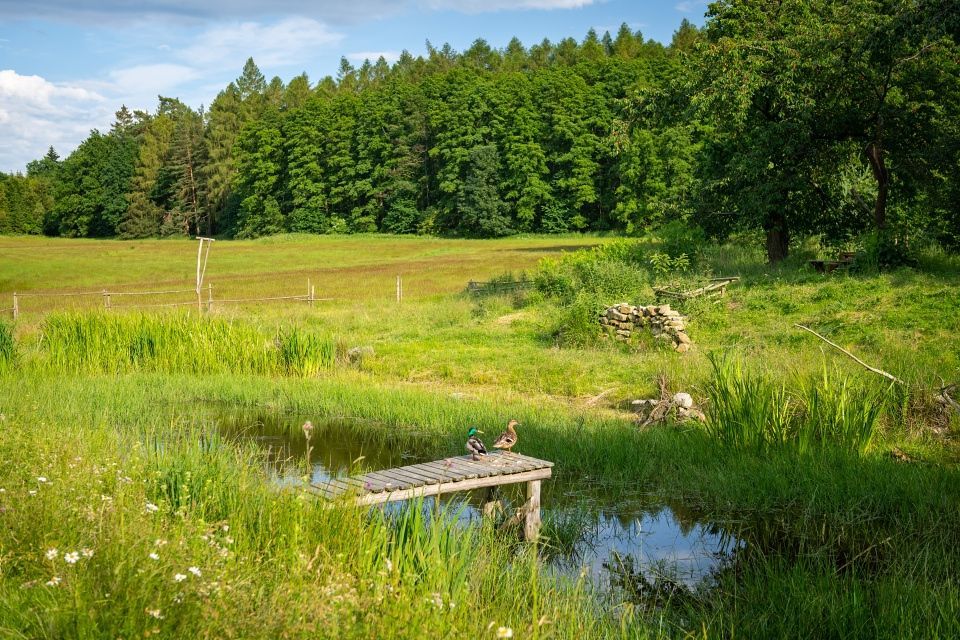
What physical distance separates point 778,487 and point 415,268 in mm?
40854

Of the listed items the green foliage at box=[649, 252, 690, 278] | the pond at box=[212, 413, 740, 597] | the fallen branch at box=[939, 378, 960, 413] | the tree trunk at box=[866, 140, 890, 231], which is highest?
the tree trunk at box=[866, 140, 890, 231]

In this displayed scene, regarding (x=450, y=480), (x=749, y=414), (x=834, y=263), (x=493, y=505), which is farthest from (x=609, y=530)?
(x=834, y=263)

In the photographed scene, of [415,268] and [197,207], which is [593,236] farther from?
[197,207]

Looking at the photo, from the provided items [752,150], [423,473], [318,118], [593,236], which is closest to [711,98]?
[752,150]

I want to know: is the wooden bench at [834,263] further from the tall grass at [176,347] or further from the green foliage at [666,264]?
the tall grass at [176,347]

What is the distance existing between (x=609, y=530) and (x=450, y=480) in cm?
190

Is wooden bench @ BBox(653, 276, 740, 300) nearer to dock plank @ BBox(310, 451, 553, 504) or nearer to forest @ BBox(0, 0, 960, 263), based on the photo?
forest @ BBox(0, 0, 960, 263)

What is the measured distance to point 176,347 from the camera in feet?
62.6

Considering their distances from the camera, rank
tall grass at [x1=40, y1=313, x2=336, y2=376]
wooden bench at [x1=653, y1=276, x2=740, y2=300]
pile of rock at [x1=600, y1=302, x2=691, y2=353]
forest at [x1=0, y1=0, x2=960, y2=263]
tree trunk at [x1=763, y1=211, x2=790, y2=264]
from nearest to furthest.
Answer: tall grass at [x1=40, y1=313, x2=336, y2=376] < pile of rock at [x1=600, y1=302, x2=691, y2=353] < wooden bench at [x1=653, y1=276, x2=740, y2=300] < forest at [x1=0, y1=0, x2=960, y2=263] < tree trunk at [x1=763, y1=211, x2=790, y2=264]

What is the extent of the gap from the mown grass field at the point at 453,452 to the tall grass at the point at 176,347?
0.06 m

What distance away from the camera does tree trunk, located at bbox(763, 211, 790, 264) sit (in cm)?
2739

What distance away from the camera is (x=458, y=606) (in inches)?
218

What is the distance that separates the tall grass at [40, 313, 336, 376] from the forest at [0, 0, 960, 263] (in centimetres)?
1390

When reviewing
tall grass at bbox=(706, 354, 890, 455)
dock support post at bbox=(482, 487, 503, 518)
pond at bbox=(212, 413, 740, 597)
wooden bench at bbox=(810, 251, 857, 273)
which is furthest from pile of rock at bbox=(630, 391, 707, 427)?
wooden bench at bbox=(810, 251, 857, 273)
